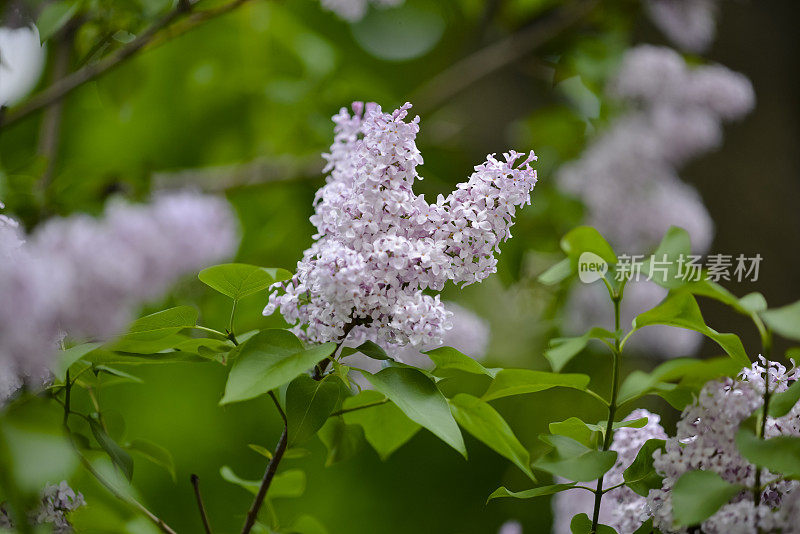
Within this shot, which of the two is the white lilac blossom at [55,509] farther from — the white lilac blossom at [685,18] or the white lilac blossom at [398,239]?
the white lilac blossom at [685,18]

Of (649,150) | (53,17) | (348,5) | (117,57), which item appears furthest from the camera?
(649,150)

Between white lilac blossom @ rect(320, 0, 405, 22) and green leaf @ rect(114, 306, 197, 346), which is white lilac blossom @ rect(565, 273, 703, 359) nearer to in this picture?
white lilac blossom @ rect(320, 0, 405, 22)

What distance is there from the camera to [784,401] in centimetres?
35

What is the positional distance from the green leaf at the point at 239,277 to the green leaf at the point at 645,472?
22cm

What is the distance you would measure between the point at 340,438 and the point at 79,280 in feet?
0.76

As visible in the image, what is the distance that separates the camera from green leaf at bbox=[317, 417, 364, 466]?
45 centimetres

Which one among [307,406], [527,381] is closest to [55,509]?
[307,406]

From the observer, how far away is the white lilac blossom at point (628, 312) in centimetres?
119

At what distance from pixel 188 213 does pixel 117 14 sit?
15.3 inches

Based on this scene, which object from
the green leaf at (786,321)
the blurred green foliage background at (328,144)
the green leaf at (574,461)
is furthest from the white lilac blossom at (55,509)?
the blurred green foliage background at (328,144)

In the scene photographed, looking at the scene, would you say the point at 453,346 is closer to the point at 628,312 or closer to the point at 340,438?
the point at 340,438

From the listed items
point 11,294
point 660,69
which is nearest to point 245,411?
point 660,69

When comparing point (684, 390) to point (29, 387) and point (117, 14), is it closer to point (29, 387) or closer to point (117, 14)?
point (29, 387)

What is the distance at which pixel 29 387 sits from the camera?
337 mm
